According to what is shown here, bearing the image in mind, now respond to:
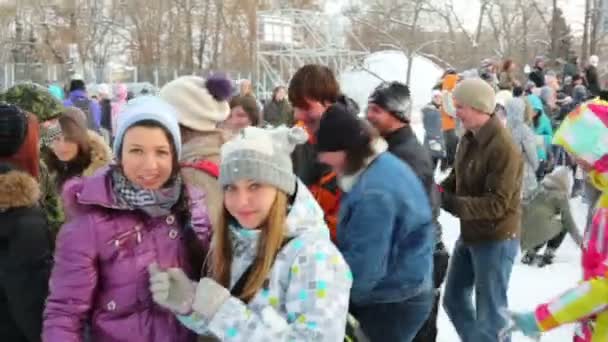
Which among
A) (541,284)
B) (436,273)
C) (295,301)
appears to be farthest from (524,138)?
(295,301)

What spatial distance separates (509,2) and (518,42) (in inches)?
94.7

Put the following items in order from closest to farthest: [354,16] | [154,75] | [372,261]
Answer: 1. [372,261]
2. [154,75]
3. [354,16]

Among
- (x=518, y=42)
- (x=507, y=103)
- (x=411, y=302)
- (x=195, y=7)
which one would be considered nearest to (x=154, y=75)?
(x=195, y=7)

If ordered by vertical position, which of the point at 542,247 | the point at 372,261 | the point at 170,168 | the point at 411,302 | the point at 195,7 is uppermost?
the point at 195,7

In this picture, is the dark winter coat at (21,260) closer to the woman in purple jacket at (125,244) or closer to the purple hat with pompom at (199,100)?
the woman in purple jacket at (125,244)

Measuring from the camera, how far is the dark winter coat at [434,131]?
486 inches

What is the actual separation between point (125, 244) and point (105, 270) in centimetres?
10

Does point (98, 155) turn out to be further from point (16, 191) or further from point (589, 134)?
point (589, 134)

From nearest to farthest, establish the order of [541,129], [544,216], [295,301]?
[295,301] → [544,216] → [541,129]

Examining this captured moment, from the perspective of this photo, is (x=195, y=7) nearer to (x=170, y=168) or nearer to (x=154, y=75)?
(x=154, y=75)

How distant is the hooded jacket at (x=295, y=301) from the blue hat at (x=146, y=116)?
18.4 inches

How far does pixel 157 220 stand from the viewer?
2314mm

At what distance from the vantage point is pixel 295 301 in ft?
6.84

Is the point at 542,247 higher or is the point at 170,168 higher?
the point at 170,168
